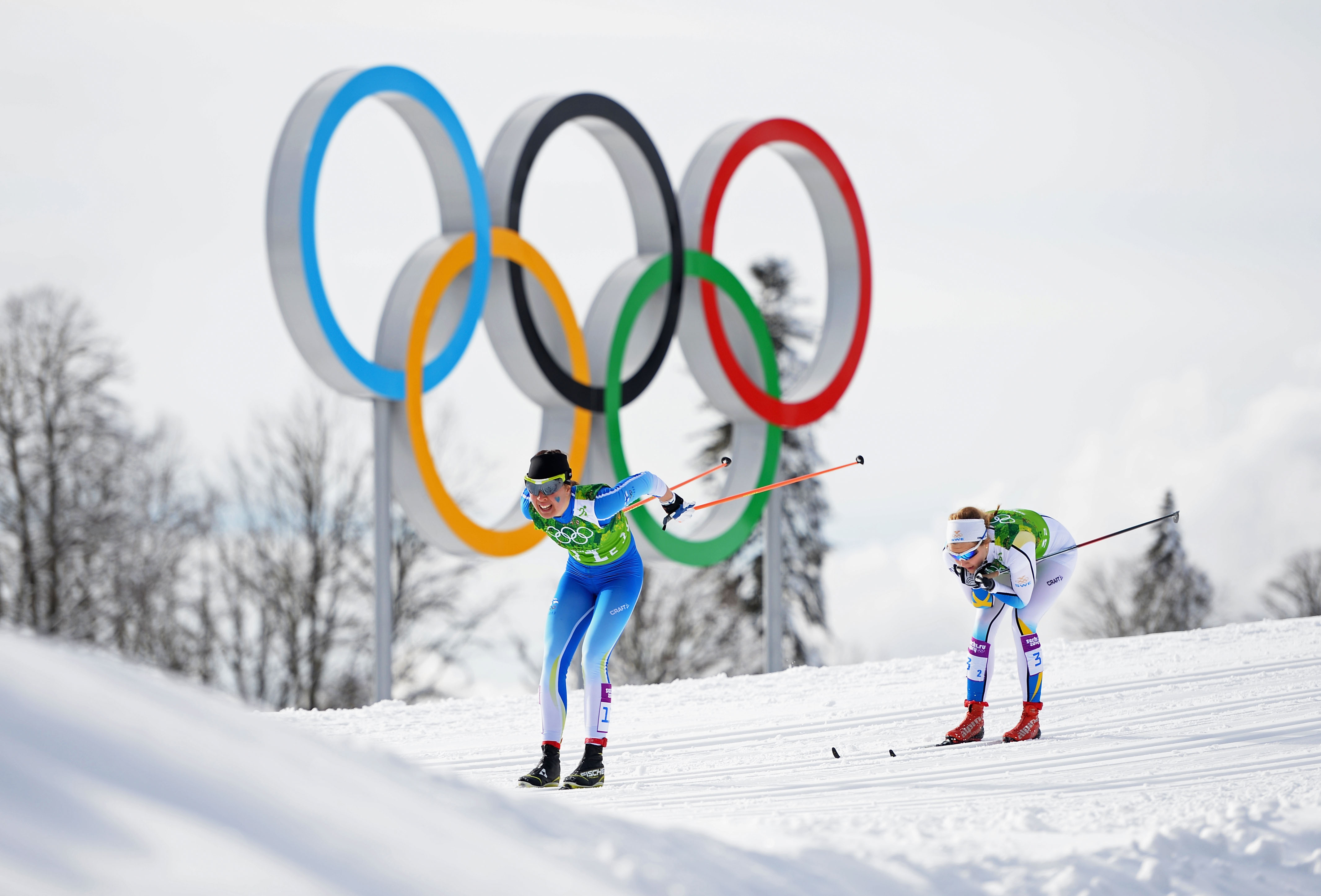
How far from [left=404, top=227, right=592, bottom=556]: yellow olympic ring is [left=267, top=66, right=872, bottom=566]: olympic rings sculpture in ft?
0.05

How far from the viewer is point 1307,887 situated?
177 inches

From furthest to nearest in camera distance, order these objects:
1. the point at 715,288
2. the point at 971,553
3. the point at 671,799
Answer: the point at 715,288
the point at 971,553
the point at 671,799

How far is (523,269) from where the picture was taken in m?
11.9

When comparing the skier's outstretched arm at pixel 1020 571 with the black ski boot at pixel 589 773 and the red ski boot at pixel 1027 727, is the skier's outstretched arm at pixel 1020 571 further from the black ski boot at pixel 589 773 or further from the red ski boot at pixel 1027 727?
the black ski boot at pixel 589 773

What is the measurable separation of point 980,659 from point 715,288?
6760 millimetres

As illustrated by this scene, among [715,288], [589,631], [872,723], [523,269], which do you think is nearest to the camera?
[589,631]

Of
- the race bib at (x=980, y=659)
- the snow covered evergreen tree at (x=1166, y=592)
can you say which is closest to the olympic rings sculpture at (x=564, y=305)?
the race bib at (x=980, y=659)

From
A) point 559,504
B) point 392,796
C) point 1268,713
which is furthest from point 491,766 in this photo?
point 1268,713

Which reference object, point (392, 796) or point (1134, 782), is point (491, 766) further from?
point (392, 796)

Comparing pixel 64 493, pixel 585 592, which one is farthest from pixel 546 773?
pixel 64 493

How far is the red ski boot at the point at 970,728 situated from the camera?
7.43 metres

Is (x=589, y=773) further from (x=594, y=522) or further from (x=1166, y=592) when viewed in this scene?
(x=1166, y=592)

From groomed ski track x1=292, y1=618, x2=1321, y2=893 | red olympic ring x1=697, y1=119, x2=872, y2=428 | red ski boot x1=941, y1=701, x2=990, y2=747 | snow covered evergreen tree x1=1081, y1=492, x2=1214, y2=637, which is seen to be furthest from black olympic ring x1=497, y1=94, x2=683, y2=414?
snow covered evergreen tree x1=1081, y1=492, x2=1214, y2=637

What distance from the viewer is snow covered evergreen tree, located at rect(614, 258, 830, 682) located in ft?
82.0
